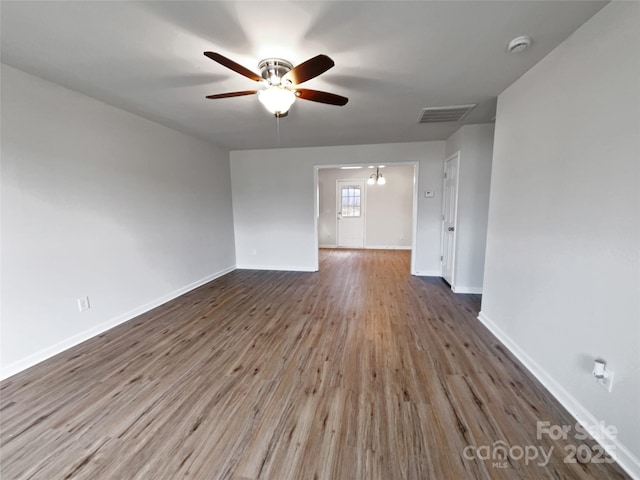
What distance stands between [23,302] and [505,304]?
415 centimetres

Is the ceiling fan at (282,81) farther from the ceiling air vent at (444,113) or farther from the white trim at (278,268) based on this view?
the white trim at (278,268)

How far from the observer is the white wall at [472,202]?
3424 mm

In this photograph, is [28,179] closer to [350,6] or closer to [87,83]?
[87,83]

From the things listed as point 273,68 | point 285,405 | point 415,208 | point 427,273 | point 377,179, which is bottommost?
point 285,405

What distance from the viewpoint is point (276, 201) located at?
4.94 meters

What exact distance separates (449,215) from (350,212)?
11.2ft

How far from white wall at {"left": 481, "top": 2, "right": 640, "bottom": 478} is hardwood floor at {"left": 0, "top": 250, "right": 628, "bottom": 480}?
11.5 inches

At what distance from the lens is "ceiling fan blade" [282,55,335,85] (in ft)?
4.71

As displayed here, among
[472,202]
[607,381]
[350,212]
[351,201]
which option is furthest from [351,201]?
[607,381]

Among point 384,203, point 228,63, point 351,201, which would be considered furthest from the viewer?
point 351,201

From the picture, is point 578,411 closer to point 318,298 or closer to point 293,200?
point 318,298

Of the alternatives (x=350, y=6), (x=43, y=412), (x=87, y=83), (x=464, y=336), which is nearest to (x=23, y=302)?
(x=43, y=412)

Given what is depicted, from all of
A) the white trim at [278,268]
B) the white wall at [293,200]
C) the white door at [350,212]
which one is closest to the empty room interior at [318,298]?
the white wall at [293,200]

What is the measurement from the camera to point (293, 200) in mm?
4871
